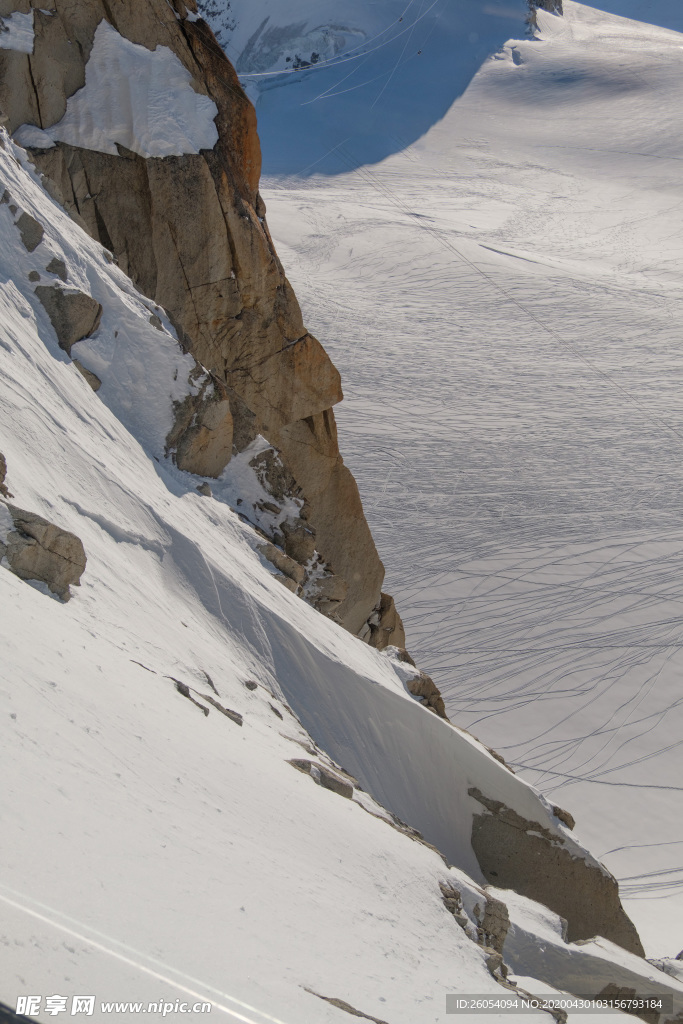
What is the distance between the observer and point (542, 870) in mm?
8047

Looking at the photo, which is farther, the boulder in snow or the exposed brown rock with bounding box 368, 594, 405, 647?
the exposed brown rock with bounding box 368, 594, 405, 647

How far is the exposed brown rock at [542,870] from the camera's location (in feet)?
26.0

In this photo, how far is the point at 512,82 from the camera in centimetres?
4622

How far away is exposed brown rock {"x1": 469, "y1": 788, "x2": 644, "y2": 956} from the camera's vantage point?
312 inches

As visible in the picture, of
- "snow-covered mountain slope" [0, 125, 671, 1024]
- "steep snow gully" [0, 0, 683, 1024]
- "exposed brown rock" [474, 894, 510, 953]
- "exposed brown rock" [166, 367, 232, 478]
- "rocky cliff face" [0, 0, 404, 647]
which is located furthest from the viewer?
"rocky cliff face" [0, 0, 404, 647]

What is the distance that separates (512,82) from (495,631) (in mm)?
38311

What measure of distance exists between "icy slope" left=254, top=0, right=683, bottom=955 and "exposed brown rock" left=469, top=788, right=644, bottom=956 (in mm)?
2612

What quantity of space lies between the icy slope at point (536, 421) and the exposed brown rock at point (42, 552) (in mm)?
8903

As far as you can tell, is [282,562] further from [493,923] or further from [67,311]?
[493,923]

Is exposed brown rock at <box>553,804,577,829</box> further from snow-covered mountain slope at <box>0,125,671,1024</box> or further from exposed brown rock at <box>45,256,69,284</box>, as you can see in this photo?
exposed brown rock at <box>45,256,69,284</box>

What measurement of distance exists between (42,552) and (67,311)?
3202 mm

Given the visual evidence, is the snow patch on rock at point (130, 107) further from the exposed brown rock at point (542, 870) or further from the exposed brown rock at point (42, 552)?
the exposed brown rock at point (542, 870)

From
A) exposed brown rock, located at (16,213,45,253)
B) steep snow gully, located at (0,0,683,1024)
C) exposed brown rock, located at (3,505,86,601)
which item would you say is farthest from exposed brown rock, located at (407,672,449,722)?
exposed brown rock, located at (16,213,45,253)

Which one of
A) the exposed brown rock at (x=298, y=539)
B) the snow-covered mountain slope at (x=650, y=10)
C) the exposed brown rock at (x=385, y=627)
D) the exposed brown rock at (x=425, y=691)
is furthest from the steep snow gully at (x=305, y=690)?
the snow-covered mountain slope at (x=650, y=10)
